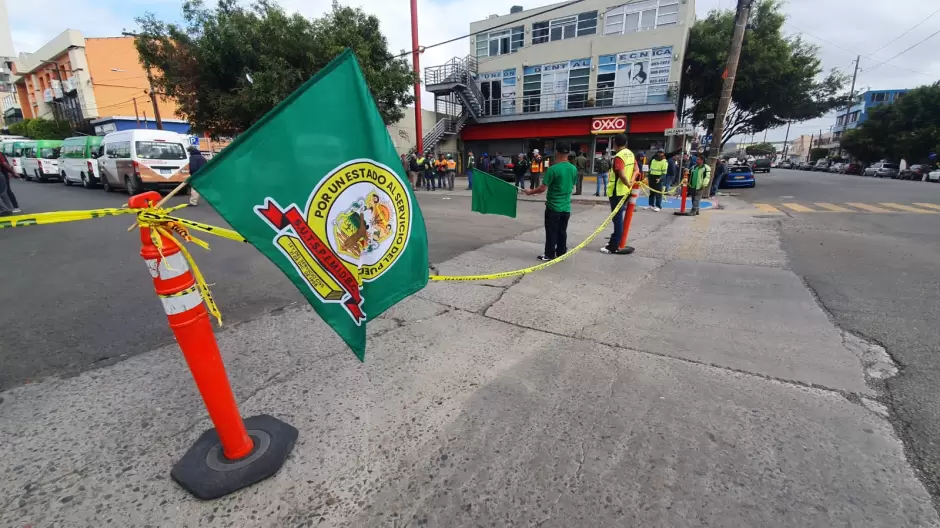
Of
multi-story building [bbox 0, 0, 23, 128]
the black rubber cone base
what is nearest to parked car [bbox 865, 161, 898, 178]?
the black rubber cone base

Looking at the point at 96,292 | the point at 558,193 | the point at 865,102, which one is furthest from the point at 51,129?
the point at 865,102

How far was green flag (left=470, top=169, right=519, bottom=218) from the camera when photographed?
Answer: 5.90 m

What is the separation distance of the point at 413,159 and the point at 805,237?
15.5 metres

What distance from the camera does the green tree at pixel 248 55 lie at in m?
13.6

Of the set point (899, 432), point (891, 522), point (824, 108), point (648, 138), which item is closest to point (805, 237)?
point (899, 432)

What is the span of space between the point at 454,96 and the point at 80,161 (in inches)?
839

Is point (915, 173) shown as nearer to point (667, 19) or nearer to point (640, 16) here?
point (667, 19)

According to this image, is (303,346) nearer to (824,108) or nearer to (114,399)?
(114,399)

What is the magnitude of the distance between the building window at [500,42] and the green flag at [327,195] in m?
30.1

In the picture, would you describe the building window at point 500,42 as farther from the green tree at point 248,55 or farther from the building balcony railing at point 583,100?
the green tree at point 248,55

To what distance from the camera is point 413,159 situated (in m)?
19.7

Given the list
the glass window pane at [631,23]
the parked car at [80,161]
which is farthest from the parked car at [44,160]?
the glass window pane at [631,23]

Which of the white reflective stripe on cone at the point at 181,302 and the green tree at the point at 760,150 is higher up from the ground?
the green tree at the point at 760,150

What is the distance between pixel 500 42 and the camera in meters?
→ 29.1
